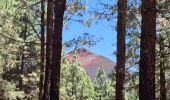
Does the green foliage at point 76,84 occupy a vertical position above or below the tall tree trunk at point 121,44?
below

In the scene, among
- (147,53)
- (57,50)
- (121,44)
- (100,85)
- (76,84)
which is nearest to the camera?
(147,53)

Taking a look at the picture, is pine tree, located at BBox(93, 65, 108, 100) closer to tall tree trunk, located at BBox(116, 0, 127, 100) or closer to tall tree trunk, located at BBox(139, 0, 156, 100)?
tall tree trunk, located at BBox(116, 0, 127, 100)

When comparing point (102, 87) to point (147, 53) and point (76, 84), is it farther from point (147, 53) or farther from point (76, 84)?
point (147, 53)

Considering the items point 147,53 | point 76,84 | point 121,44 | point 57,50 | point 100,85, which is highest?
point 147,53

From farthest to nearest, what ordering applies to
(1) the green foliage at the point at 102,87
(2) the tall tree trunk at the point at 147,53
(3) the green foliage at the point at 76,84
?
(1) the green foliage at the point at 102,87, (3) the green foliage at the point at 76,84, (2) the tall tree trunk at the point at 147,53

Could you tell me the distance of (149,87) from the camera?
909cm

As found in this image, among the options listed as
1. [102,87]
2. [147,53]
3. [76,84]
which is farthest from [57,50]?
[102,87]

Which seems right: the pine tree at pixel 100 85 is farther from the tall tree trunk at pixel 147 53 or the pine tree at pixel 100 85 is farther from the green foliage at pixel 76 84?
the tall tree trunk at pixel 147 53

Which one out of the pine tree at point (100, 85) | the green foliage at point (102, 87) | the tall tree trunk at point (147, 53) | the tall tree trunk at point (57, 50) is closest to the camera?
the tall tree trunk at point (147, 53)

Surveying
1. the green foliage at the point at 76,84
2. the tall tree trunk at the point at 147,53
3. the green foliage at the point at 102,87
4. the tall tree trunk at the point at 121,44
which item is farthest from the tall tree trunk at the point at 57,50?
the green foliage at the point at 102,87

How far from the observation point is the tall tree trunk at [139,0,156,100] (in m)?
9.10

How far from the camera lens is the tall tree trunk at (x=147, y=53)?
358 inches

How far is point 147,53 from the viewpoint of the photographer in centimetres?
932

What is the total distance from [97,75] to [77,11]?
179 feet
